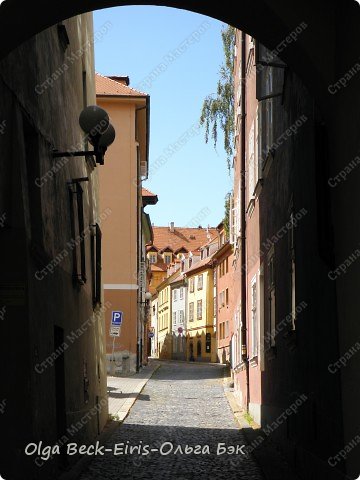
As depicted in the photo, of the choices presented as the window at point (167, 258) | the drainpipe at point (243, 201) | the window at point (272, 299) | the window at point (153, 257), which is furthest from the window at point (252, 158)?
the window at point (167, 258)

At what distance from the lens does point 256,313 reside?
15.6 metres

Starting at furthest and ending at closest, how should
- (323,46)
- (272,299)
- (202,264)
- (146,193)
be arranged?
(202,264), (146,193), (272,299), (323,46)

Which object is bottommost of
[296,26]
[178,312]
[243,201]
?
[178,312]

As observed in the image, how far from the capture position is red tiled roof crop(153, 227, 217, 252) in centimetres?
10531

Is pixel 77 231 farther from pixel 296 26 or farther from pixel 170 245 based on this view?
pixel 170 245

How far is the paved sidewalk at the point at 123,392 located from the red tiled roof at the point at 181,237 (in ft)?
236

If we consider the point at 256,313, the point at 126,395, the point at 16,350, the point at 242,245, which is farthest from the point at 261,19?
the point at 126,395

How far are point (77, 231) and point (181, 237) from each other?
96.6 metres

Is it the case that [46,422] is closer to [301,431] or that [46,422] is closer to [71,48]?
[301,431]

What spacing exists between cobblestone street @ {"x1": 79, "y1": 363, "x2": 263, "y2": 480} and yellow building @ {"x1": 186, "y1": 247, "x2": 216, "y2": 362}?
43.0 metres

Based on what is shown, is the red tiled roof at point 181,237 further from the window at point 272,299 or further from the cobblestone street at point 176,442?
the window at point 272,299

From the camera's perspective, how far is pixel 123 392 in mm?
23562

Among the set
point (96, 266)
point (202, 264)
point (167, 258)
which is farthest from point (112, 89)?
point (167, 258)

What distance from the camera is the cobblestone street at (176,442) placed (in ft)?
30.7
